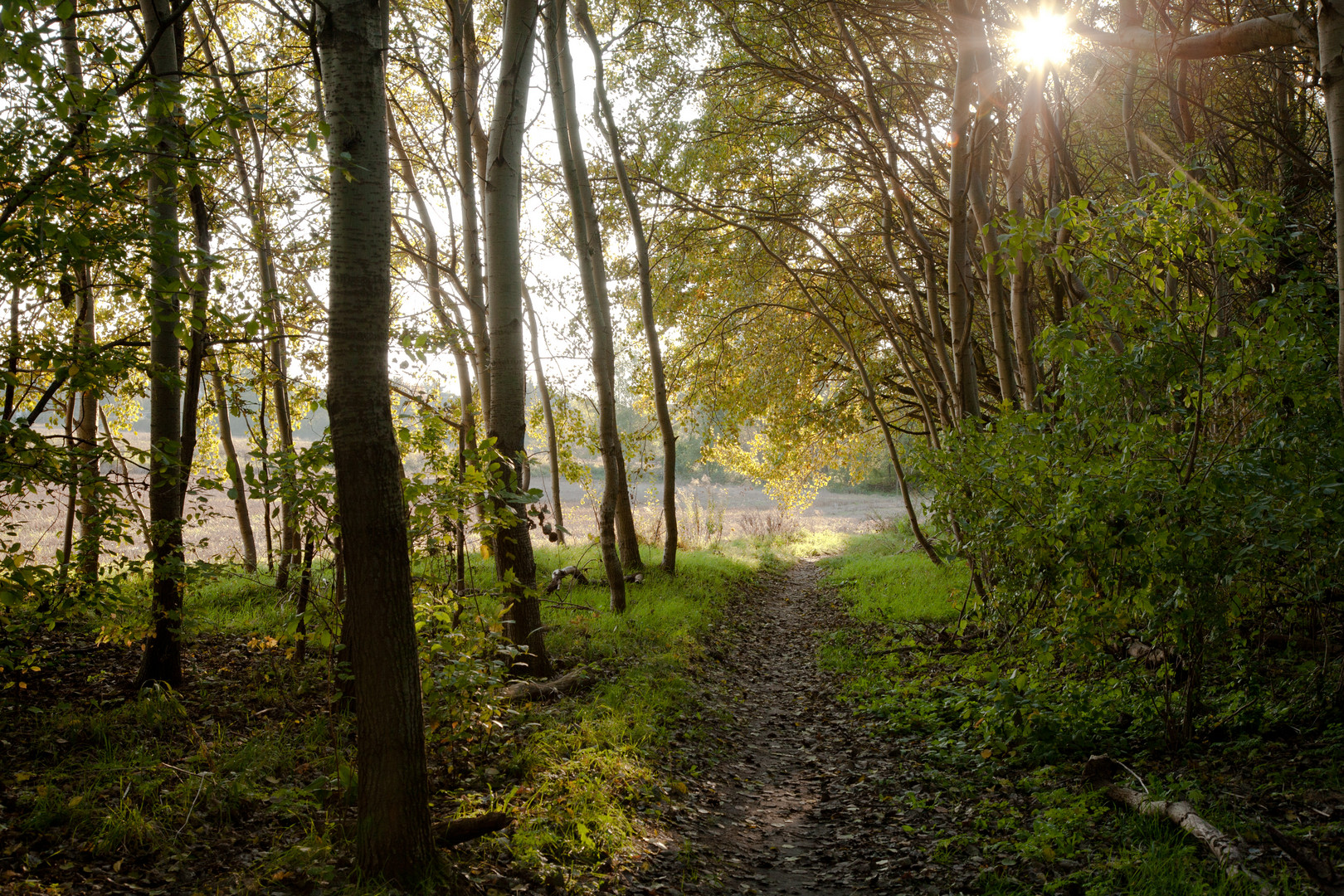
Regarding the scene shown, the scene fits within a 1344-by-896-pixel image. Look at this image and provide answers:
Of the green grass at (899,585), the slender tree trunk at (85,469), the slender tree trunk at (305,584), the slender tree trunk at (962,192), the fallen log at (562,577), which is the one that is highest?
the slender tree trunk at (962,192)

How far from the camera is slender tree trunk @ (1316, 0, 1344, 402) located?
3303 mm

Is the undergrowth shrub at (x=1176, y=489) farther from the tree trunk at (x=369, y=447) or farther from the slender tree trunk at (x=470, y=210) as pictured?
the slender tree trunk at (x=470, y=210)

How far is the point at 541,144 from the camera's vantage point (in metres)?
13.0

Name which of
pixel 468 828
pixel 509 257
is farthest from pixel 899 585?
pixel 468 828

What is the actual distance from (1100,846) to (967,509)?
126 inches

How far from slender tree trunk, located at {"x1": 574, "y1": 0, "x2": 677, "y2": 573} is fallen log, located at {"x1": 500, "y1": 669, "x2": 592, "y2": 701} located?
5455 millimetres

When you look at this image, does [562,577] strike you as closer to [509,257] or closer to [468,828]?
[509,257]

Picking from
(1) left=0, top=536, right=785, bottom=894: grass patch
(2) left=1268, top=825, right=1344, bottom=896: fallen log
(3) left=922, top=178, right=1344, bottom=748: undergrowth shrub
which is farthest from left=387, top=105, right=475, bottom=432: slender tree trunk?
(2) left=1268, top=825, right=1344, bottom=896: fallen log

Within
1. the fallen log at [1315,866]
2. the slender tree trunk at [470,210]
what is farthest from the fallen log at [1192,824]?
the slender tree trunk at [470,210]

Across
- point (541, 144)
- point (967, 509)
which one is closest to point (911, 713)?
point (967, 509)

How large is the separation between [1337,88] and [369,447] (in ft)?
14.8

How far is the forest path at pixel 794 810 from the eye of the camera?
4.06m

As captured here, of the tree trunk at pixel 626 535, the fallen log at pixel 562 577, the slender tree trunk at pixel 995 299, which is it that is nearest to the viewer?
the slender tree trunk at pixel 995 299

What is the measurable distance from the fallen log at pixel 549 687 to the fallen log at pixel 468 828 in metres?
2.20
